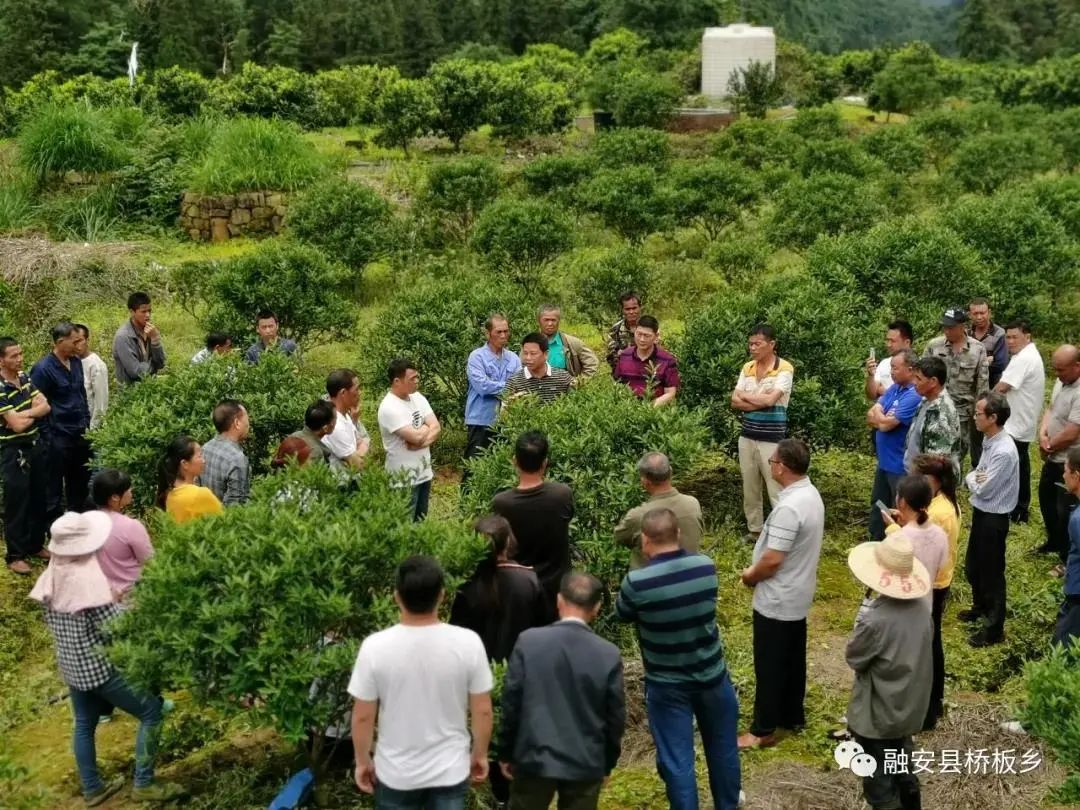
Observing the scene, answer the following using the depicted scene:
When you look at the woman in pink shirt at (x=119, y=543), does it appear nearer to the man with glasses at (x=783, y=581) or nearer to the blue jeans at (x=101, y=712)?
the blue jeans at (x=101, y=712)

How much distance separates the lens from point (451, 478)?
911 centimetres

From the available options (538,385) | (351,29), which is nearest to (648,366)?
(538,385)

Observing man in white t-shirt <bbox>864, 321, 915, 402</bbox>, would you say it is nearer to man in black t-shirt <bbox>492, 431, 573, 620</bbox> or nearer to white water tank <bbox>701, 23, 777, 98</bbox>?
man in black t-shirt <bbox>492, 431, 573, 620</bbox>

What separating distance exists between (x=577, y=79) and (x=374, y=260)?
76.9ft

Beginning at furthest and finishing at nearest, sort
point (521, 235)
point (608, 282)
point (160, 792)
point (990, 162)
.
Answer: point (990, 162)
point (521, 235)
point (608, 282)
point (160, 792)

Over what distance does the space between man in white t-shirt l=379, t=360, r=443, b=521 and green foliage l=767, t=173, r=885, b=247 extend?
850cm

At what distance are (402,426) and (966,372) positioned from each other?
4.08 meters

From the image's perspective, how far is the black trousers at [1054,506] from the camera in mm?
7188

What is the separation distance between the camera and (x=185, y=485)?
5.32 meters

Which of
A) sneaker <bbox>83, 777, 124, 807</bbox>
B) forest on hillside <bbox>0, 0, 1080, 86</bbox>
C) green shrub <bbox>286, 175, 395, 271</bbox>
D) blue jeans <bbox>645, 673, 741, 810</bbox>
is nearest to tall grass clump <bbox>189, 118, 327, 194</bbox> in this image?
green shrub <bbox>286, 175, 395, 271</bbox>

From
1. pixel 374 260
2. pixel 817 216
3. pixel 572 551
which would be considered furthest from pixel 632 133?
pixel 572 551

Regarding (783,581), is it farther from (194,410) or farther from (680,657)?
(194,410)

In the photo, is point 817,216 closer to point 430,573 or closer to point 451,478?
point 451,478

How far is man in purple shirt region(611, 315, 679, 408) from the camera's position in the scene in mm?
7555
